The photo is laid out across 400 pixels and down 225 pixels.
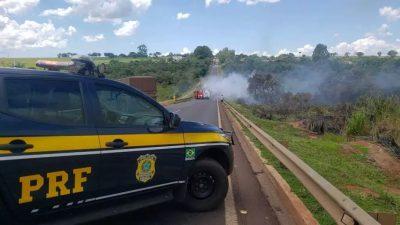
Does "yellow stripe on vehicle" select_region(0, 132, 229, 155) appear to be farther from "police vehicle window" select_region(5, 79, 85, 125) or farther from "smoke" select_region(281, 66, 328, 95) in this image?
"smoke" select_region(281, 66, 328, 95)

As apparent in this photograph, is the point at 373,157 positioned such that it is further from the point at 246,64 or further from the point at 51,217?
the point at 246,64

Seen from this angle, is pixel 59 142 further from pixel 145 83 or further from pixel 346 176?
pixel 145 83

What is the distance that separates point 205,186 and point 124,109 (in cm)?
182

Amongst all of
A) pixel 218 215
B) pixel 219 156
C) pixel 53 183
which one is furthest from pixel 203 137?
pixel 53 183

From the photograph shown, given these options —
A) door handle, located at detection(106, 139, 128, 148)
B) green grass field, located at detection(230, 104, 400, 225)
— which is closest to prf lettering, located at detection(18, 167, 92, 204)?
door handle, located at detection(106, 139, 128, 148)

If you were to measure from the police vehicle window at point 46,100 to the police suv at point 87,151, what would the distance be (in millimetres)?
10

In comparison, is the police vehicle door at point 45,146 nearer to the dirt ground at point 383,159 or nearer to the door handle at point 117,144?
the door handle at point 117,144

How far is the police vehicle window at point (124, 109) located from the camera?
5.45 meters

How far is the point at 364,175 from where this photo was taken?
12.1 metres

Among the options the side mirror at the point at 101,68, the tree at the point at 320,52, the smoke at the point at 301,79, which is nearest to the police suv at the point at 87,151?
the side mirror at the point at 101,68

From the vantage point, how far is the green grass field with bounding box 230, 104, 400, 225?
7477 millimetres

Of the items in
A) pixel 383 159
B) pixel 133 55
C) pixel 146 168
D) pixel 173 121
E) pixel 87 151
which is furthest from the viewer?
pixel 133 55

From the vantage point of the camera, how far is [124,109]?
226 inches

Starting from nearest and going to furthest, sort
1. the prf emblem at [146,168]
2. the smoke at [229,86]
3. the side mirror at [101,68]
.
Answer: the prf emblem at [146,168], the side mirror at [101,68], the smoke at [229,86]
